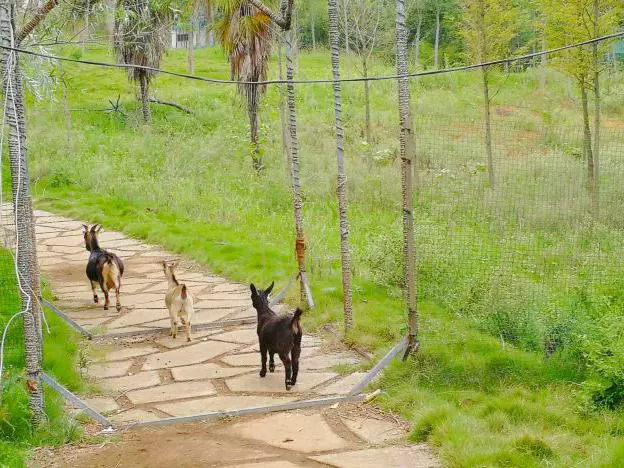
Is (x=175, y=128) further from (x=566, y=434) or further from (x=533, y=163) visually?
(x=566, y=434)

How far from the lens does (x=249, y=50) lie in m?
17.8

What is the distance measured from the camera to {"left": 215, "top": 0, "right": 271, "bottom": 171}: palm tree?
16.2m

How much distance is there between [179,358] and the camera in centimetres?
750

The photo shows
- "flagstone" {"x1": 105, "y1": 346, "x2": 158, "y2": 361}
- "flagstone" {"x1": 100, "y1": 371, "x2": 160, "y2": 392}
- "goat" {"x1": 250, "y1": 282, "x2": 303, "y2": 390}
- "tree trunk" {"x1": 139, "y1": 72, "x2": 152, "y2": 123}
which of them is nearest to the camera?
"goat" {"x1": 250, "y1": 282, "x2": 303, "y2": 390}

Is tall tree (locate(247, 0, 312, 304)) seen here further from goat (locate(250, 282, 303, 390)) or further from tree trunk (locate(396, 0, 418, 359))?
goat (locate(250, 282, 303, 390))

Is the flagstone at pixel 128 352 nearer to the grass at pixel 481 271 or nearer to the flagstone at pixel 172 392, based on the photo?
the flagstone at pixel 172 392

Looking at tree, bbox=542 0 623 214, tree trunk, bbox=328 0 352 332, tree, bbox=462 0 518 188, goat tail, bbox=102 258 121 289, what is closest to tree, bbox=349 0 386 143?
tree, bbox=462 0 518 188

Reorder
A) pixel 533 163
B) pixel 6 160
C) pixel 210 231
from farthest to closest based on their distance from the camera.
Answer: pixel 6 160
pixel 210 231
pixel 533 163

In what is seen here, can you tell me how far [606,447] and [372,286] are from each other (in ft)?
14.6

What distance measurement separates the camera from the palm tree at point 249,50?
639 inches

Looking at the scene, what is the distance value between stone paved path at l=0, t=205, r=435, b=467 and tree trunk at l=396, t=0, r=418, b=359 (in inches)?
26.7

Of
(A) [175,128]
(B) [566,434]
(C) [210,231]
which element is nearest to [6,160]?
(A) [175,128]

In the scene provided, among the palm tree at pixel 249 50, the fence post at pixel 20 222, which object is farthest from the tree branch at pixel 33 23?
the palm tree at pixel 249 50

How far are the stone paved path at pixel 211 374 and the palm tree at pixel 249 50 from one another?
22.4 feet
